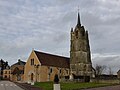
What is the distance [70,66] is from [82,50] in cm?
759

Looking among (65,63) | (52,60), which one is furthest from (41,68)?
(65,63)

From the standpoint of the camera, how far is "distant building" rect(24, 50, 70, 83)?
72562mm

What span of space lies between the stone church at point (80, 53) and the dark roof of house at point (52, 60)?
3.67 m

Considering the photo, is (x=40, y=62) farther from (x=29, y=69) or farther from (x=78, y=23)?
(x=78, y=23)

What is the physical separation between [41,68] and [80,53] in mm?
16740

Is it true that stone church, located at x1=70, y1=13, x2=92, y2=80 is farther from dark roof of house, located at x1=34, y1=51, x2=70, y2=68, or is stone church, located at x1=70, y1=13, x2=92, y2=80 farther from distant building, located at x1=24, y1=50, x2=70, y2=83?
distant building, located at x1=24, y1=50, x2=70, y2=83

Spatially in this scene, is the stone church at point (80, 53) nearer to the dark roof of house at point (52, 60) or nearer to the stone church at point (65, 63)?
the stone church at point (65, 63)

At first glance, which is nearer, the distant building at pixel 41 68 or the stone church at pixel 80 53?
the distant building at pixel 41 68

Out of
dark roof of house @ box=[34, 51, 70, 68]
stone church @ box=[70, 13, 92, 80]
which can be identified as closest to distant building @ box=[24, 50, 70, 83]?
dark roof of house @ box=[34, 51, 70, 68]

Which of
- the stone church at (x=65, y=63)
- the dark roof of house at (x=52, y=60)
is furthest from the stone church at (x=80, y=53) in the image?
the dark roof of house at (x=52, y=60)

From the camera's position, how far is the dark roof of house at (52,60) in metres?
74.8

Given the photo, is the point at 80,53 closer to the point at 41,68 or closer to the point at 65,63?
the point at 65,63

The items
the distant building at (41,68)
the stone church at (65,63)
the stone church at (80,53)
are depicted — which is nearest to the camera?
the distant building at (41,68)

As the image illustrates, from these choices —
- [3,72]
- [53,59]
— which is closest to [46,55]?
[53,59]
